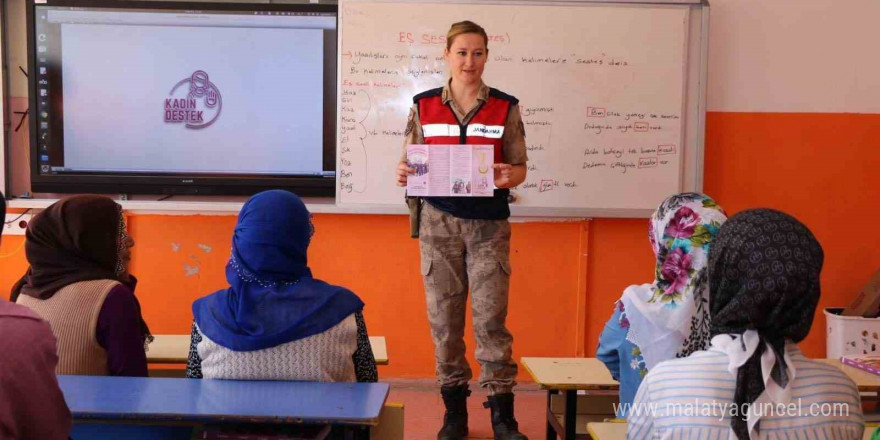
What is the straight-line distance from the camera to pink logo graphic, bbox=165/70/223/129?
4496 mm

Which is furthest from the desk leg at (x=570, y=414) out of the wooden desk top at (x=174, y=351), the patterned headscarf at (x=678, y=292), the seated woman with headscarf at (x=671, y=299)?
the wooden desk top at (x=174, y=351)

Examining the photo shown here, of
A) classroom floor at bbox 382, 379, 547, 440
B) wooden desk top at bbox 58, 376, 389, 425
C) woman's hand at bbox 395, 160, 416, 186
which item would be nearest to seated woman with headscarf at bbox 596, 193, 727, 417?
wooden desk top at bbox 58, 376, 389, 425

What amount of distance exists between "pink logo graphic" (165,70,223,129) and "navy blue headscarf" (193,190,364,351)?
2.43m

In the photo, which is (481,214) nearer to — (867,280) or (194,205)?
(194,205)

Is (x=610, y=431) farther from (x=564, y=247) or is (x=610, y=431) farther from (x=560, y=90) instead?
(x=560, y=90)

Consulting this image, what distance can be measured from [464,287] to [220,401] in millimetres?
1789

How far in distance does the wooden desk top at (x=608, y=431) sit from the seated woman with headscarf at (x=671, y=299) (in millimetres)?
213

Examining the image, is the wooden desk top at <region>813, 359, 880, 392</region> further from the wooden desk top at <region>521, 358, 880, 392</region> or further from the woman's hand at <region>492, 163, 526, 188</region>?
the woman's hand at <region>492, 163, 526, 188</region>

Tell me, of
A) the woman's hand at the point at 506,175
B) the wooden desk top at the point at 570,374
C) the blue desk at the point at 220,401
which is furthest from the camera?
the woman's hand at the point at 506,175

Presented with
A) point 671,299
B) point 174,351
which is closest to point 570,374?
point 671,299

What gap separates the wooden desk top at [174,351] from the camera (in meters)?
2.76

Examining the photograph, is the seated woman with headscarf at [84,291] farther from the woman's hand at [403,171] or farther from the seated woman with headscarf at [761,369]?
the seated woman with headscarf at [761,369]

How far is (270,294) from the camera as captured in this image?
2105mm

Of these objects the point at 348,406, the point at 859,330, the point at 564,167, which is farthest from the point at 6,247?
the point at 859,330
